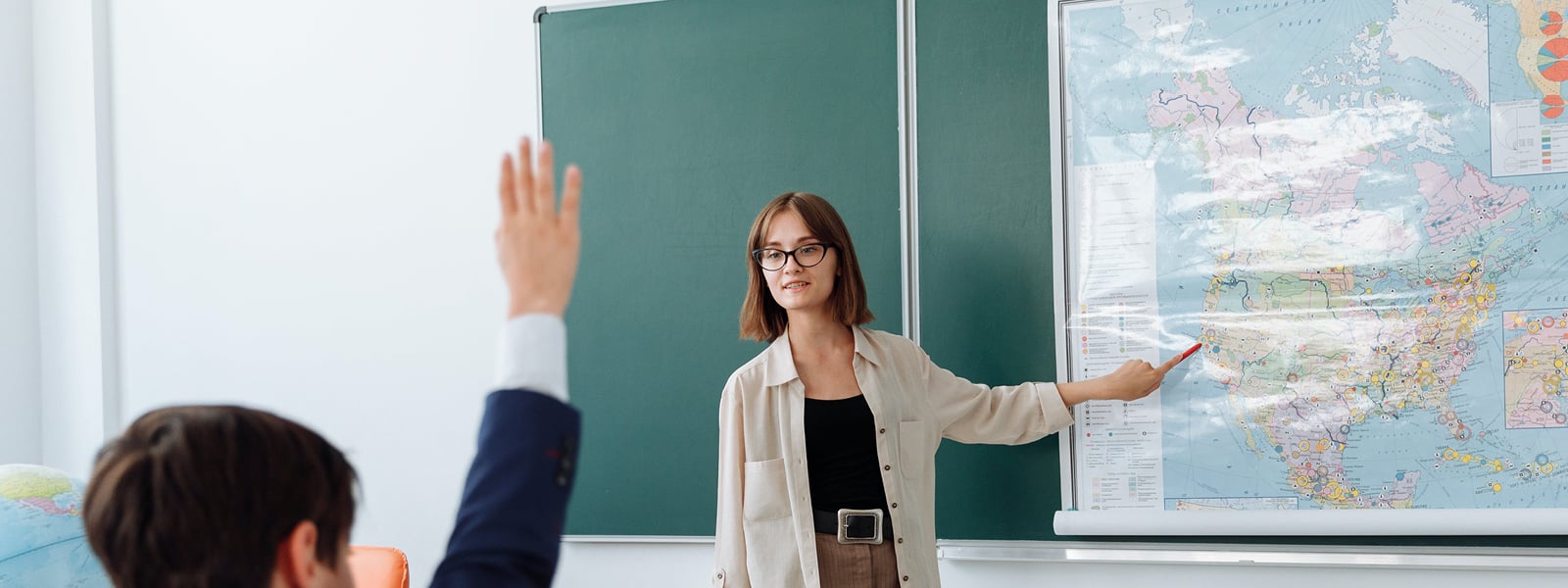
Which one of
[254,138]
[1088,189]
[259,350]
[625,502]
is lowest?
[625,502]

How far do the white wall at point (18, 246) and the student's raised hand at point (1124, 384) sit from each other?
309 centimetres

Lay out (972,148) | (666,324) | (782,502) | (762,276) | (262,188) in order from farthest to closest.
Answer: (262,188)
(666,324)
(972,148)
(762,276)
(782,502)

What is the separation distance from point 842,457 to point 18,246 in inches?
108

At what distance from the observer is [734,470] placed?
8.65ft

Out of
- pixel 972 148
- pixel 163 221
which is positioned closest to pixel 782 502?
pixel 972 148

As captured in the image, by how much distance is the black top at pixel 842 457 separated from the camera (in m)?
2.60

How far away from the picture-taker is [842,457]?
8.59 ft

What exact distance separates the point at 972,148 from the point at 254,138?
214 cm

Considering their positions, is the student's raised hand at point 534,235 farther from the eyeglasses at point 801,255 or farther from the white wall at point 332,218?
the white wall at point 332,218

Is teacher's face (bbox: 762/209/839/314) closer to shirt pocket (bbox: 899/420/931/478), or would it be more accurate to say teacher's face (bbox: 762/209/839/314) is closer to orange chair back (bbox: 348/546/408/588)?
shirt pocket (bbox: 899/420/931/478)

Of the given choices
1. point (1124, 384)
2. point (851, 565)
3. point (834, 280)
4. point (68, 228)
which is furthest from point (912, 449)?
point (68, 228)

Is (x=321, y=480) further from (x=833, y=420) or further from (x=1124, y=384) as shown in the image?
(x=1124, y=384)

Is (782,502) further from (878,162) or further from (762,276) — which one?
(878,162)

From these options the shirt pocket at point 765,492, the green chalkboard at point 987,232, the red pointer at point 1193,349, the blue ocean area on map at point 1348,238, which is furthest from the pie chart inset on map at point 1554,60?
the shirt pocket at point 765,492
